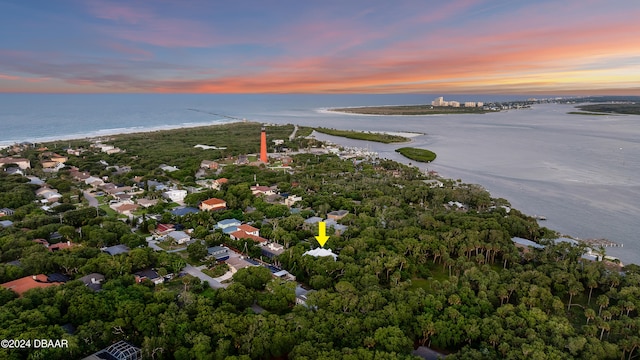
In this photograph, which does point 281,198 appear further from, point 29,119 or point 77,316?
point 29,119

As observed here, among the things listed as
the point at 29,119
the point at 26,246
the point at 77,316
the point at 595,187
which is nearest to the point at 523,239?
the point at 595,187

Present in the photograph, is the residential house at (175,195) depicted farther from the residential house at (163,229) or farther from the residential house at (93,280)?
the residential house at (93,280)

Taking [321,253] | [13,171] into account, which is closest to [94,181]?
[13,171]


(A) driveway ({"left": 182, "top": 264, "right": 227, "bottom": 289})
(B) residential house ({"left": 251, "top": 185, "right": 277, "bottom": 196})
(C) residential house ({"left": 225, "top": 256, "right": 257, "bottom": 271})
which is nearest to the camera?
(A) driveway ({"left": 182, "top": 264, "right": 227, "bottom": 289})

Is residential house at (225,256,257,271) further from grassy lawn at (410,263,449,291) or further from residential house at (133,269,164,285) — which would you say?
grassy lawn at (410,263,449,291)

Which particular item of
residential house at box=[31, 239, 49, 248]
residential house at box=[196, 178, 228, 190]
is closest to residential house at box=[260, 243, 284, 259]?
residential house at box=[31, 239, 49, 248]

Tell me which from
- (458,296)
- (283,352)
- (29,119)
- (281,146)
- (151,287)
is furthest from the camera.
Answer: (29,119)

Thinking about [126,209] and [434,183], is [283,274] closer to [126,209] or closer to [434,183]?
[126,209]
